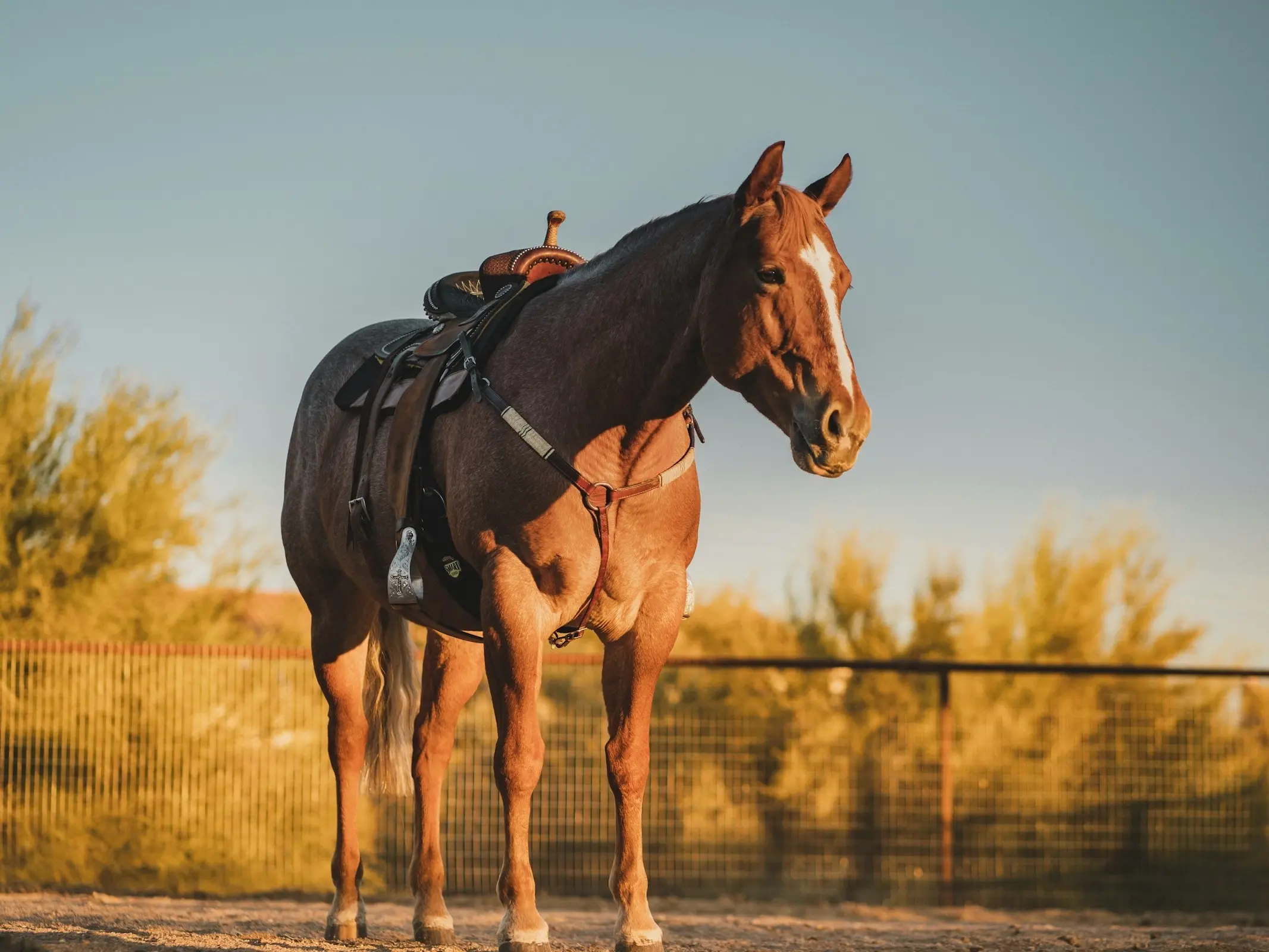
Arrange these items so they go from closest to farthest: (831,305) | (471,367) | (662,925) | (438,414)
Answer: (831,305), (471,367), (438,414), (662,925)

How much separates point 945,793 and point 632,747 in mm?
6816

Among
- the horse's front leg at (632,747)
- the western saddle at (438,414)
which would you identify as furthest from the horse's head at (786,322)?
the horse's front leg at (632,747)

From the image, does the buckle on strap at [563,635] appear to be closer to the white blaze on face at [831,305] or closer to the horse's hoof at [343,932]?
the white blaze on face at [831,305]

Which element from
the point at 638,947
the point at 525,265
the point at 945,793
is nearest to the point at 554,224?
the point at 525,265

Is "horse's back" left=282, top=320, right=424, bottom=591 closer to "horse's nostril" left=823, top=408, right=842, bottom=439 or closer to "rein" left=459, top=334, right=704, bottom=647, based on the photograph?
"rein" left=459, top=334, right=704, bottom=647

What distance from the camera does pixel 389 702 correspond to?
6223 mm

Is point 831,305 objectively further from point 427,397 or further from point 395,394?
point 395,394

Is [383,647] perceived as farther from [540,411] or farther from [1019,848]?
[1019,848]

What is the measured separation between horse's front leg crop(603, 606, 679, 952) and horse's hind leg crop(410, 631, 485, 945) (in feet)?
4.53

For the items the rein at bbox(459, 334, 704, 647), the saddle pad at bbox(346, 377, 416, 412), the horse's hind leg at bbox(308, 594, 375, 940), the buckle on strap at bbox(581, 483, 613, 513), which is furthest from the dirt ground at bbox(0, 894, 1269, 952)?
the saddle pad at bbox(346, 377, 416, 412)

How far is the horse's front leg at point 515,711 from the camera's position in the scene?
4.05 metres

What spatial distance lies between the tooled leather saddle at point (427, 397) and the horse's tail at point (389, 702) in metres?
0.93

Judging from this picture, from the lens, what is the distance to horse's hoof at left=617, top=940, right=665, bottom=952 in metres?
4.22

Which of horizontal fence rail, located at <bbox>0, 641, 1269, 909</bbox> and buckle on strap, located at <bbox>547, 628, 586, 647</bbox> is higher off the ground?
buckle on strap, located at <bbox>547, 628, 586, 647</bbox>
